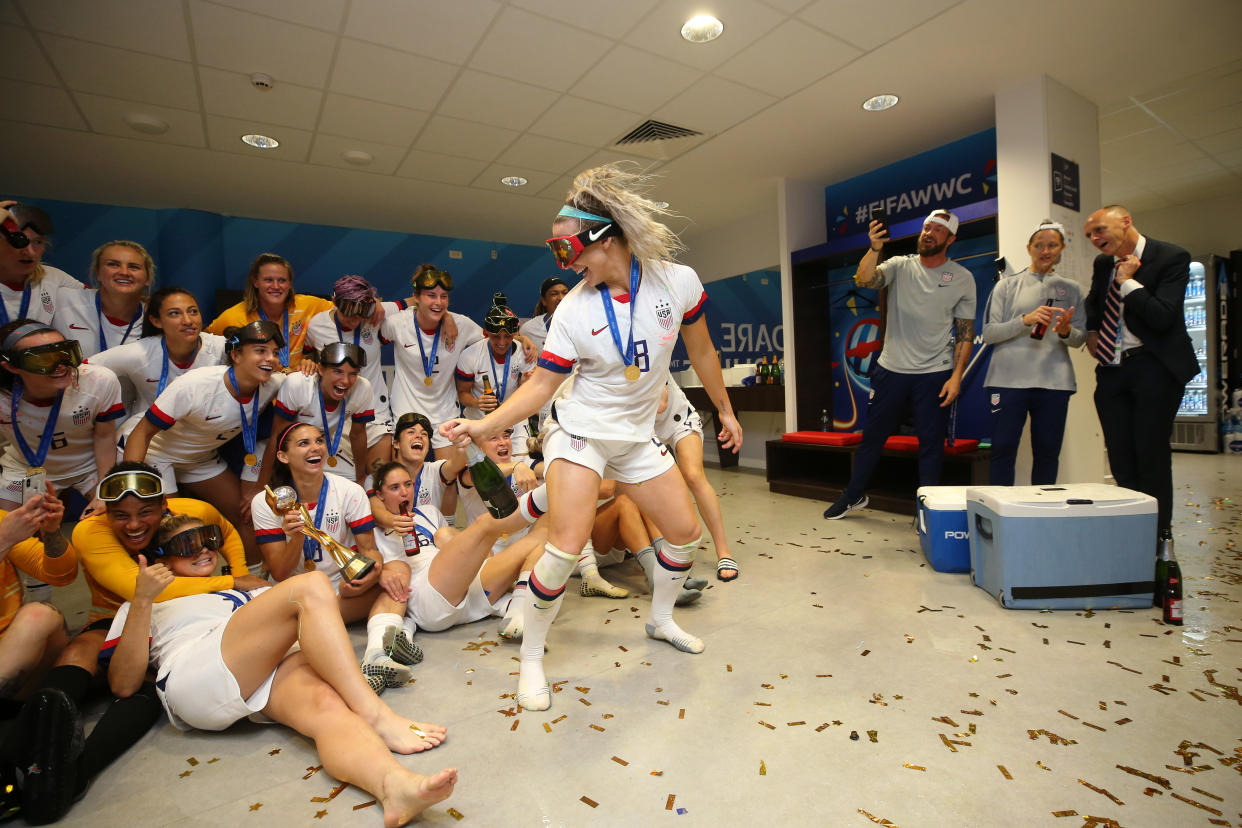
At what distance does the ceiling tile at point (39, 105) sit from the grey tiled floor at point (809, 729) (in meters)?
4.19

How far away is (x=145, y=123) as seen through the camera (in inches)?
171

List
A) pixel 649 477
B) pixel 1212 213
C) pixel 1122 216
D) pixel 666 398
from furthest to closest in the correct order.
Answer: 1. pixel 1212 213
2. pixel 666 398
3. pixel 1122 216
4. pixel 649 477

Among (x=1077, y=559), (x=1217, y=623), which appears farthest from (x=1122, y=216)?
(x=1217, y=623)

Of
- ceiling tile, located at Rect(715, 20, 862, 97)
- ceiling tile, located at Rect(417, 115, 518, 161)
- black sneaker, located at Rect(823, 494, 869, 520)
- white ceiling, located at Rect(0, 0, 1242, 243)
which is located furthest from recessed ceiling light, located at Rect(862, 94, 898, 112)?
black sneaker, located at Rect(823, 494, 869, 520)

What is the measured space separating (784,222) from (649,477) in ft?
15.6

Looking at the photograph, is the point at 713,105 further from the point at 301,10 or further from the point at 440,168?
the point at 301,10

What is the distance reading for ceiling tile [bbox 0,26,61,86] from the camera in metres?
3.31

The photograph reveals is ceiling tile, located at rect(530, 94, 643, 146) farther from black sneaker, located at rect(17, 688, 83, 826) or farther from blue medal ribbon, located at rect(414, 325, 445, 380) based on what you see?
black sneaker, located at rect(17, 688, 83, 826)

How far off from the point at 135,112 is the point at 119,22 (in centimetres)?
121

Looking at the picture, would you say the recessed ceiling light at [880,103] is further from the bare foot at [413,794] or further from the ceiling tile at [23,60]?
the ceiling tile at [23,60]

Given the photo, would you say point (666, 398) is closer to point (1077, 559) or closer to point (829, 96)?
point (1077, 559)

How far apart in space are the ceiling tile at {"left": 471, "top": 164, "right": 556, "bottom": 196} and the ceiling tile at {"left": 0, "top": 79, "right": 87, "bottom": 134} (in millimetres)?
2892

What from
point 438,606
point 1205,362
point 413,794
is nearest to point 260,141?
point 438,606

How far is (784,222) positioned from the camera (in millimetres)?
6098
